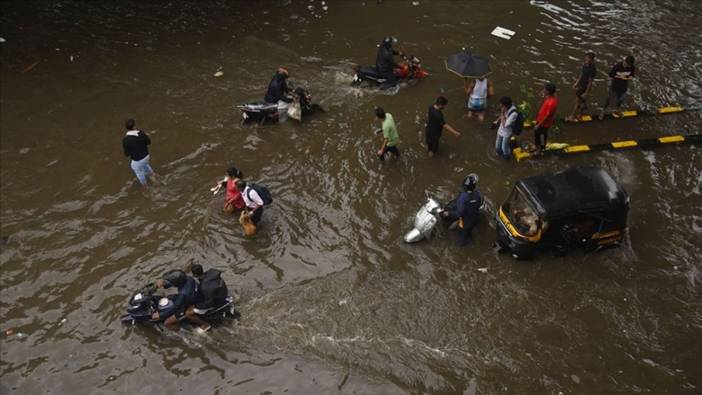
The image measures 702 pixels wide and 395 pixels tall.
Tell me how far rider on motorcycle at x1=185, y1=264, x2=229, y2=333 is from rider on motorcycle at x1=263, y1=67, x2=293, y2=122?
19.0 ft

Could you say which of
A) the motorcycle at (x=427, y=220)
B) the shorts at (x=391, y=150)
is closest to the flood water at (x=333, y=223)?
the motorcycle at (x=427, y=220)

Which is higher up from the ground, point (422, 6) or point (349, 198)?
point (422, 6)

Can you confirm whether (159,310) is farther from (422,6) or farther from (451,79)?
(422,6)

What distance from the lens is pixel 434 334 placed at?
8.20m

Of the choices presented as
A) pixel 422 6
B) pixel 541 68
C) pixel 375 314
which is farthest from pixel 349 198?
pixel 422 6

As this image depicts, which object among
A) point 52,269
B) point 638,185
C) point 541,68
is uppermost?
point 541,68

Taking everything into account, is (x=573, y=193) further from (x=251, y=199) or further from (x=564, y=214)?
(x=251, y=199)

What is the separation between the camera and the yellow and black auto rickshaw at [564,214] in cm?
855

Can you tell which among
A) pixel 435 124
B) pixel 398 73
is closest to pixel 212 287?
pixel 435 124

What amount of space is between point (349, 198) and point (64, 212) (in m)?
6.37

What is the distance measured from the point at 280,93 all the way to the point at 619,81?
27.4 feet

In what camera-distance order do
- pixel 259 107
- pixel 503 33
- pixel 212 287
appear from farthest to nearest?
pixel 503 33 → pixel 259 107 → pixel 212 287

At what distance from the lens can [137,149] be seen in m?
10.5

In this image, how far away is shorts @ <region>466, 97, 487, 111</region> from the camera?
40.1ft
